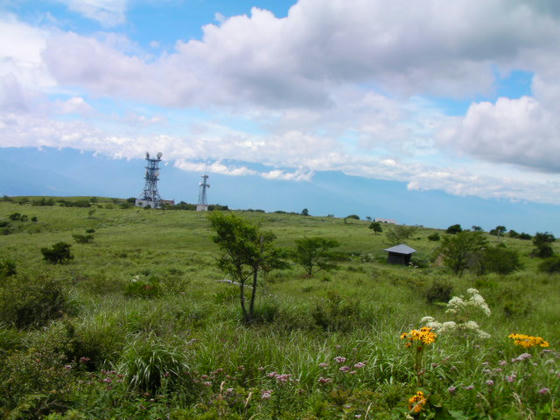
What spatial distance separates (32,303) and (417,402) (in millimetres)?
7490

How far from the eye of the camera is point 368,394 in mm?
3492

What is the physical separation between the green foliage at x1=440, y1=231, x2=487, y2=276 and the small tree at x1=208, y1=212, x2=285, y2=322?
2158 centimetres

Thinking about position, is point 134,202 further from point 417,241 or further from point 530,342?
point 530,342

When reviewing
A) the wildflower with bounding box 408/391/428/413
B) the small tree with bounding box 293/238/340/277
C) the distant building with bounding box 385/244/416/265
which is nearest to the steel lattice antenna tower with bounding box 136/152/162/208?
the distant building with bounding box 385/244/416/265

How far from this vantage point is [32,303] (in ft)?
23.5

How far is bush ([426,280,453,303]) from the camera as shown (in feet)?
41.8

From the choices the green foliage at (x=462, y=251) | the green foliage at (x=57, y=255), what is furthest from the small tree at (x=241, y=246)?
the green foliage at (x=57, y=255)

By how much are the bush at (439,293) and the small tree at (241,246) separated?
6.71 meters

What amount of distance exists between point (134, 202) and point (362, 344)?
116m

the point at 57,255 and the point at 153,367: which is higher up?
the point at 153,367

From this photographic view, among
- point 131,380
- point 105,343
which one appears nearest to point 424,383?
point 131,380

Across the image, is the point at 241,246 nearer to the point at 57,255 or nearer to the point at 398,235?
the point at 57,255

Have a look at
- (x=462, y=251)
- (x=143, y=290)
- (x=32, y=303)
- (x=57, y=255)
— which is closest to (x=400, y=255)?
(x=462, y=251)

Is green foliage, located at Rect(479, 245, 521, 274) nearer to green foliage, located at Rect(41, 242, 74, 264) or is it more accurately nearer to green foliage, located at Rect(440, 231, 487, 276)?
green foliage, located at Rect(440, 231, 487, 276)
